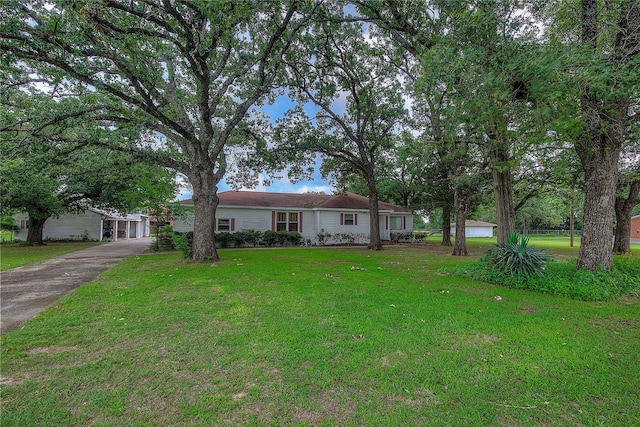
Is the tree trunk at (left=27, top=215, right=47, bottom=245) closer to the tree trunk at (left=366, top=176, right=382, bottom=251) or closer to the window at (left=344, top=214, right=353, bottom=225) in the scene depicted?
the window at (left=344, top=214, right=353, bottom=225)

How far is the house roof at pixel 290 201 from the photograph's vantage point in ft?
63.6

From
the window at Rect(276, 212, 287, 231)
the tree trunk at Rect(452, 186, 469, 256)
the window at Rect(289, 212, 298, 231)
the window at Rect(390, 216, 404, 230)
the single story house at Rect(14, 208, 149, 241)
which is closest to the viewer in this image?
the tree trunk at Rect(452, 186, 469, 256)

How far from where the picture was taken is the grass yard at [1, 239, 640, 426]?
2.32 m

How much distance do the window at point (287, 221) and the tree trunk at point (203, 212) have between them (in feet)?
29.5

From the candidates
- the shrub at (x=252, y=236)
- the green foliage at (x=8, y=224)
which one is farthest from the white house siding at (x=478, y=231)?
the green foliage at (x=8, y=224)

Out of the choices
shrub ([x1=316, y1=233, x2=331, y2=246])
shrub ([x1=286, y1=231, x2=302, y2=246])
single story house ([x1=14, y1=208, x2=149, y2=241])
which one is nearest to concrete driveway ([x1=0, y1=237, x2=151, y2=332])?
shrub ([x1=286, y1=231, x2=302, y2=246])

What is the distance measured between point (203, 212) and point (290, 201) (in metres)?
10.5

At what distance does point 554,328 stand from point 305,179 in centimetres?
1474

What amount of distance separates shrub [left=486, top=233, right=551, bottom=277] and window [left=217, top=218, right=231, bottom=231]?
596 inches

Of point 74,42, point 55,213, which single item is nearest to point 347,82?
point 74,42

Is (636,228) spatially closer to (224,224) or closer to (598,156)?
(598,156)

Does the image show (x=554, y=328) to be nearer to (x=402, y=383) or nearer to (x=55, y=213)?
(x=402, y=383)

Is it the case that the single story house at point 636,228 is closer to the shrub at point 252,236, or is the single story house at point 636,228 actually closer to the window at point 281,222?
the window at point 281,222

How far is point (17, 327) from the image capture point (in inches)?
163
